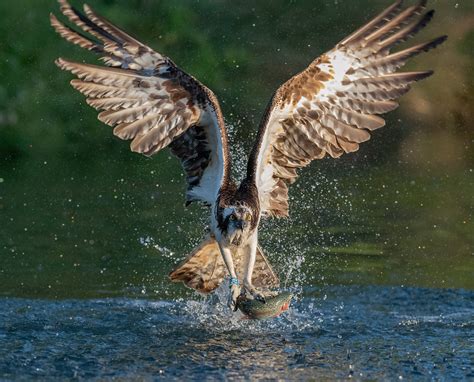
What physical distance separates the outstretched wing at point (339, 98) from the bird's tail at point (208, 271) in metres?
0.60

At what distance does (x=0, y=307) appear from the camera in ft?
30.9

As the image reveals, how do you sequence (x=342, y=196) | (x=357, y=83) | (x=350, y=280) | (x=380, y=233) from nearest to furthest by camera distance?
(x=357, y=83) < (x=350, y=280) < (x=380, y=233) < (x=342, y=196)

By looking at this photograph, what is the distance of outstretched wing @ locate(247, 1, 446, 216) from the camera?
9.18 metres

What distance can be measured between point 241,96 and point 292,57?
1267 millimetres

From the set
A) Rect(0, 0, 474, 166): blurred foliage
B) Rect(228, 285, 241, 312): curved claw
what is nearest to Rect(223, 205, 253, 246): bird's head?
Rect(228, 285, 241, 312): curved claw

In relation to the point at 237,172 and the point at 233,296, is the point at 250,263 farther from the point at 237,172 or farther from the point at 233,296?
the point at 237,172

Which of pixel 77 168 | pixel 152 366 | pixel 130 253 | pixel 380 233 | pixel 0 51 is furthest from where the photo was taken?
pixel 0 51

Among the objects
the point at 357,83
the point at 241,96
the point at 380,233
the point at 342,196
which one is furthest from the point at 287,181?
the point at 241,96

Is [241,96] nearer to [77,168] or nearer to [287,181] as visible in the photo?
[77,168]

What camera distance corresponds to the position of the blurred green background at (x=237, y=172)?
10945 millimetres

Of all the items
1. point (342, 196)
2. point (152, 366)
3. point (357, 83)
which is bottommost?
point (152, 366)

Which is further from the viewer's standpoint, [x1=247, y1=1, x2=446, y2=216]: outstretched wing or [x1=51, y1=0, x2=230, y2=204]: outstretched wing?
[x1=247, y1=1, x2=446, y2=216]: outstretched wing

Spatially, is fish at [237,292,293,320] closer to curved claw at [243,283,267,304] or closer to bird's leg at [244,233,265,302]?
curved claw at [243,283,267,304]

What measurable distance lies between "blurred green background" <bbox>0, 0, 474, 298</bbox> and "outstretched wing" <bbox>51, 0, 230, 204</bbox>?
1562 mm
